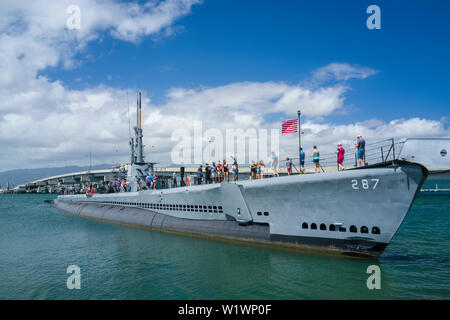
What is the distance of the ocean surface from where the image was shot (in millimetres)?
7969

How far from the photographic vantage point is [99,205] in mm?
25453

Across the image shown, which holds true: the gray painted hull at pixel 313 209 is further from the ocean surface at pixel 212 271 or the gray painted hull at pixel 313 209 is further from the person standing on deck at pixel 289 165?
the person standing on deck at pixel 289 165

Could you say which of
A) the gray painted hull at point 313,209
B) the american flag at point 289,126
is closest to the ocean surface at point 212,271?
the gray painted hull at point 313,209

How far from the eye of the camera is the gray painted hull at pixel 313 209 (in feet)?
30.6

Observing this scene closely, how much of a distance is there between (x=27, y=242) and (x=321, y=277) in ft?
53.5

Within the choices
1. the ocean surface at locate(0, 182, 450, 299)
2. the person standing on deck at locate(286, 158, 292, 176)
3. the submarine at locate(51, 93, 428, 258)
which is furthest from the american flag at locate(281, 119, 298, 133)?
the ocean surface at locate(0, 182, 450, 299)

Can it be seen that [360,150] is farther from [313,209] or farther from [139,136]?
[139,136]

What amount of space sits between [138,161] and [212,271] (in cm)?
1679

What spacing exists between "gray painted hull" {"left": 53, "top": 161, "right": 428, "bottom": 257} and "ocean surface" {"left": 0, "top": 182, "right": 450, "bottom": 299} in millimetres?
602

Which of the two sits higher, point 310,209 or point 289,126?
point 289,126

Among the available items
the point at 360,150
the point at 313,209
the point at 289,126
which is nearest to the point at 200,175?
the point at 289,126

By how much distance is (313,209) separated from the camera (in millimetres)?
10766
